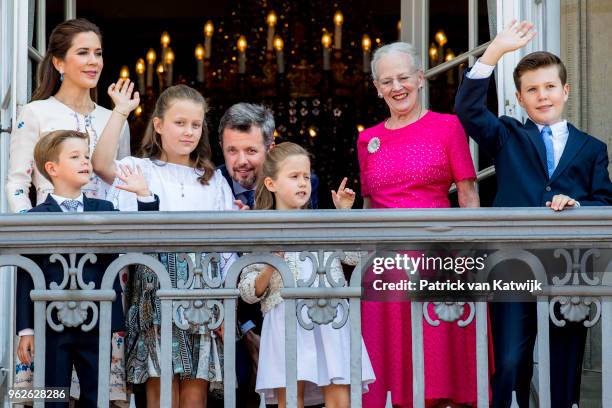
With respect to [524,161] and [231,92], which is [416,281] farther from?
[231,92]

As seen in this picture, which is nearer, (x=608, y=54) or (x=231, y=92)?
(x=608, y=54)

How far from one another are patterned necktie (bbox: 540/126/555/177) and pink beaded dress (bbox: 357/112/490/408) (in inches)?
15.5

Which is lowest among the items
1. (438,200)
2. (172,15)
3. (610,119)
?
(438,200)

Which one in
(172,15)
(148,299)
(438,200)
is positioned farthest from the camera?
(172,15)

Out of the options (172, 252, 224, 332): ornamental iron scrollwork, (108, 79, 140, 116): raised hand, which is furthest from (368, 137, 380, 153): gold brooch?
(172, 252, 224, 332): ornamental iron scrollwork

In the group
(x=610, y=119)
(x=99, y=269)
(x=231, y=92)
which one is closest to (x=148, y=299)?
(x=99, y=269)

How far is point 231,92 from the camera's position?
10828mm

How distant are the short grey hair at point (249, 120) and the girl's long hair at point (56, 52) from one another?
26.9 inches

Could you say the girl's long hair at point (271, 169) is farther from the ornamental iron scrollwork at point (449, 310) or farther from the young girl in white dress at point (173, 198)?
the ornamental iron scrollwork at point (449, 310)

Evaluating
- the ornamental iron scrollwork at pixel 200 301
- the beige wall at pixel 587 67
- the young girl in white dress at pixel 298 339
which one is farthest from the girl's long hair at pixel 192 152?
the beige wall at pixel 587 67

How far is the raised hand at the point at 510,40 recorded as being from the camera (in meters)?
4.87

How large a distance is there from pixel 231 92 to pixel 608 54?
4.91 meters

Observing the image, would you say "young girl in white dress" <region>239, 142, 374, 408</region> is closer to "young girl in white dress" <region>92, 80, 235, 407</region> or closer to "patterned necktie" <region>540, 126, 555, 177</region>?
"young girl in white dress" <region>92, 80, 235, 407</region>

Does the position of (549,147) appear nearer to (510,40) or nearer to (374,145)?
(510,40)
